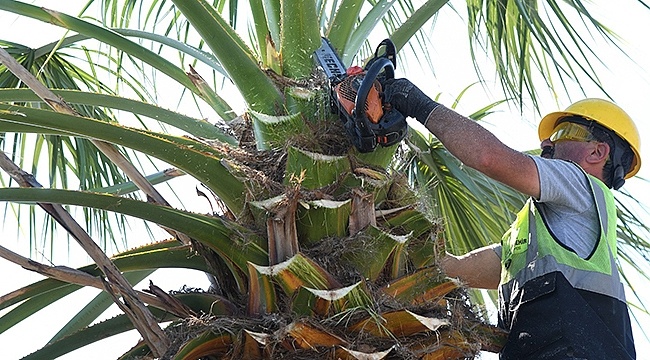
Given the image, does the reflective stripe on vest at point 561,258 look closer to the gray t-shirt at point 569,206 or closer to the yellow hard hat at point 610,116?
the gray t-shirt at point 569,206

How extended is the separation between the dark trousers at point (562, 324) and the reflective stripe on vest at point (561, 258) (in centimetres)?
4

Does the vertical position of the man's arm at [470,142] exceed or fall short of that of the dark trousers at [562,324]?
it exceeds it

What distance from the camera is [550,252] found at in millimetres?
3049

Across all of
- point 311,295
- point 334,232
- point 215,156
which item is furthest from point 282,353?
point 215,156

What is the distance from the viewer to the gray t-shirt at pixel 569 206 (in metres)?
3.03

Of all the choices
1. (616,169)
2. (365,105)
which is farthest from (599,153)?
(365,105)

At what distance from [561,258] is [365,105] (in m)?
0.80

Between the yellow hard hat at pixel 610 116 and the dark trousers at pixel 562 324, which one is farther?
the yellow hard hat at pixel 610 116

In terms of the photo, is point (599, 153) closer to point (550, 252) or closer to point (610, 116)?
point (610, 116)

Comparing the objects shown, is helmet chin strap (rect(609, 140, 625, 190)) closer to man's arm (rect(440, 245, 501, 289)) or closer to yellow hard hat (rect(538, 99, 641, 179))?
yellow hard hat (rect(538, 99, 641, 179))

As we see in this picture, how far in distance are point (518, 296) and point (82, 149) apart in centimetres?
273

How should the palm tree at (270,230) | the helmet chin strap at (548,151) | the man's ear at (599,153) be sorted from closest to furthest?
the palm tree at (270,230) → the man's ear at (599,153) → the helmet chin strap at (548,151)

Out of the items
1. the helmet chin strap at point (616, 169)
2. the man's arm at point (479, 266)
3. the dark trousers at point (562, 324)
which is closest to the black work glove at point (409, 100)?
the dark trousers at point (562, 324)

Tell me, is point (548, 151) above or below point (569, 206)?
above
